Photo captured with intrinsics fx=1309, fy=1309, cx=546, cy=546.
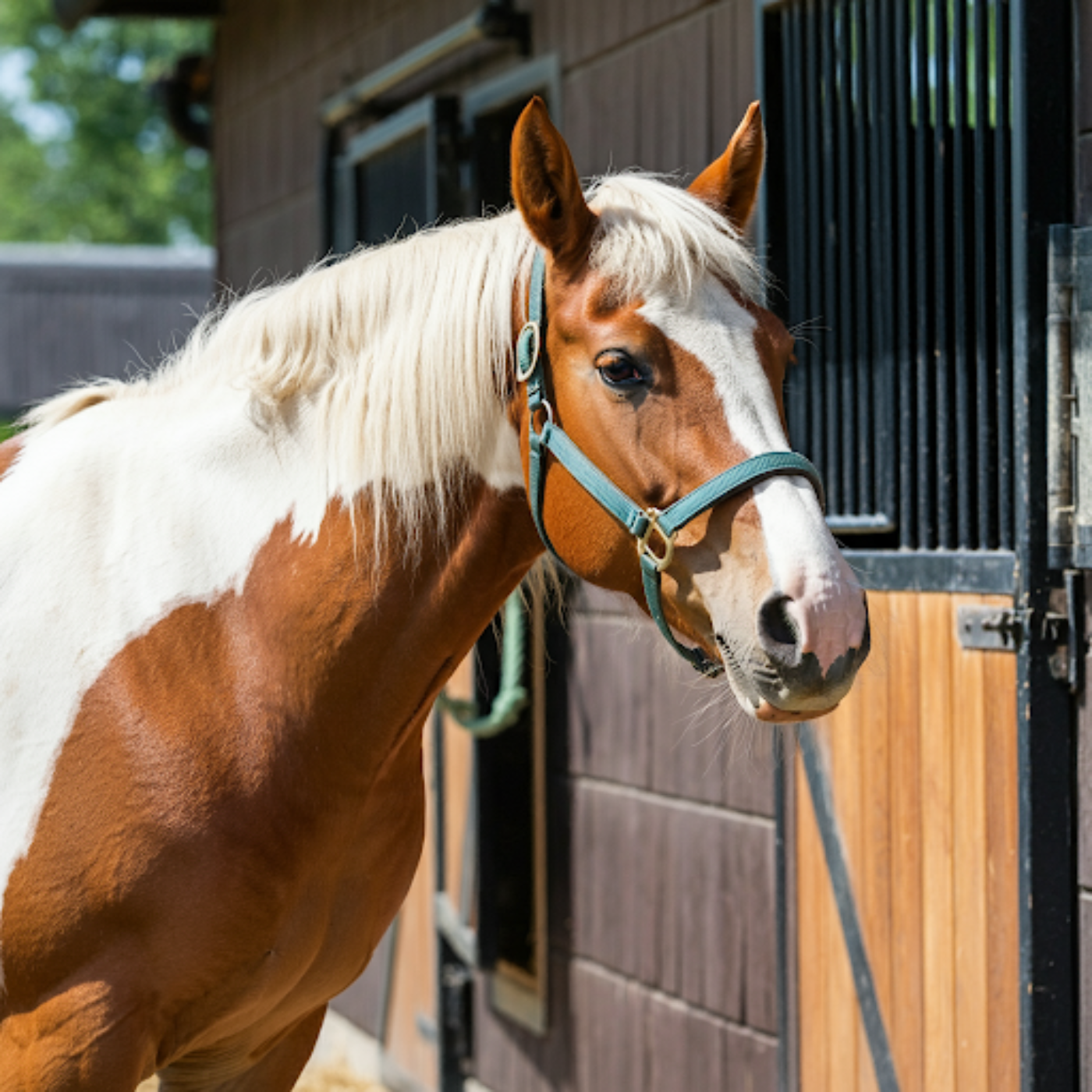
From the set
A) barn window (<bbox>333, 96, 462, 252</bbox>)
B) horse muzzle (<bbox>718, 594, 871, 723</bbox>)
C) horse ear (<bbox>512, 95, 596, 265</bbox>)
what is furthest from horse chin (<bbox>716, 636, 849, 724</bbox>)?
barn window (<bbox>333, 96, 462, 252</bbox>)

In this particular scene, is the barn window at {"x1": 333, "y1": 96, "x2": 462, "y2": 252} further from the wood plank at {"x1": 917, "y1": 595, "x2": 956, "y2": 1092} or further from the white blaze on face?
the white blaze on face

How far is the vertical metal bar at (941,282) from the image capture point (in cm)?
244

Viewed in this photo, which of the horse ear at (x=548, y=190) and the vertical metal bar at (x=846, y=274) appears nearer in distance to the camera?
the horse ear at (x=548, y=190)

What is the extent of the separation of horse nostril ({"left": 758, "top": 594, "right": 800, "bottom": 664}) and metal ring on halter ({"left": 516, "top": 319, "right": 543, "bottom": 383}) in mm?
495

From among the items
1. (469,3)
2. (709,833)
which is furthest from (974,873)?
(469,3)

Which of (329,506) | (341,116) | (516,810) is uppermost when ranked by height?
(341,116)

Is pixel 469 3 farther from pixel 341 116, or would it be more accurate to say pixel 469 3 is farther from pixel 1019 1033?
pixel 1019 1033

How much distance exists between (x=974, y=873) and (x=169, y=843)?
136cm

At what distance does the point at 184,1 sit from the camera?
5.89 metres

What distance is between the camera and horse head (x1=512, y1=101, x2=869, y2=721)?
152 centimetres

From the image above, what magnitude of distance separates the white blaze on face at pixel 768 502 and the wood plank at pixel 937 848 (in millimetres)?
899

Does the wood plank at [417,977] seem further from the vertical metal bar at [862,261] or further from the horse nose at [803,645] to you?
the horse nose at [803,645]

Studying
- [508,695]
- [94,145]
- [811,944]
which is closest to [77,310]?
[94,145]

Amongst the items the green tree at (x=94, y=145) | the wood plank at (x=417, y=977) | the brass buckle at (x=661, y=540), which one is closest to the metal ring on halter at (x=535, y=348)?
the brass buckle at (x=661, y=540)
